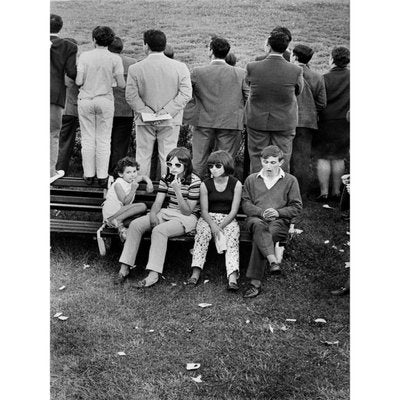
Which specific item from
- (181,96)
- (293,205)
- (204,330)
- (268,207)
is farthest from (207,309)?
(181,96)

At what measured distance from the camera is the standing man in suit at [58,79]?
5.75 metres

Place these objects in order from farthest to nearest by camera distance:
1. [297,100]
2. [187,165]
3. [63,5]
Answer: [297,100]
[187,165]
[63,5]

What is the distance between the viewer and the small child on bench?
232 inches

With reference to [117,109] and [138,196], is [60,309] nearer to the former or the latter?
[138,196]

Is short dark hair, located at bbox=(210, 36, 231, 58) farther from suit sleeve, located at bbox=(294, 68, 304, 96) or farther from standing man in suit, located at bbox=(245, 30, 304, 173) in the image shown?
suit sleeve, located at bbox=(294, 68, 304, 96)

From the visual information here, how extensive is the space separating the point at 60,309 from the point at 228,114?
7.70 ft

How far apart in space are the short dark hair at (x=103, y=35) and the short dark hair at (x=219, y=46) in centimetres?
75

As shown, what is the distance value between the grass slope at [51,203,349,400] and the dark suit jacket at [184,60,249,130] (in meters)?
1.24

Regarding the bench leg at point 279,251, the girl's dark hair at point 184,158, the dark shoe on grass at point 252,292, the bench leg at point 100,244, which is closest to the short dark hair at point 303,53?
the girl's dark hair at point 184,158

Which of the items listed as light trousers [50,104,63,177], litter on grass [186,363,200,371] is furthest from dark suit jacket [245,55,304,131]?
litter on grass [186,363,200,371]

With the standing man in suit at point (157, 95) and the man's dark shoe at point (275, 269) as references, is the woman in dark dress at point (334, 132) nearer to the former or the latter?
the man's dark shoe at point (275, 269)
